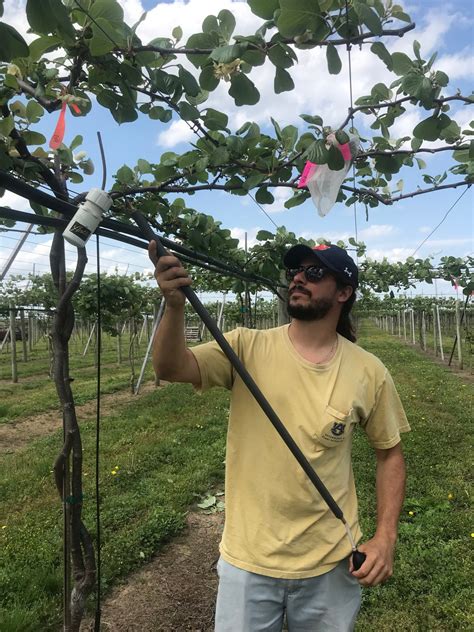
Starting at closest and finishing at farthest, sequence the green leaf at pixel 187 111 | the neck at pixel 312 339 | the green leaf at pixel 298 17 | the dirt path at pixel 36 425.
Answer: the green leaf at pixel 298 17 < the green leaf at pixel 187 111 < the neck at pixel 312 339 < the dirt path at pixel 36 425

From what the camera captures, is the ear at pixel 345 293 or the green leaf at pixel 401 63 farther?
the ear at pixel 345 293

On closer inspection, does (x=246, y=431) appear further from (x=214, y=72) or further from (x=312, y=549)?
(x=214, y=72)

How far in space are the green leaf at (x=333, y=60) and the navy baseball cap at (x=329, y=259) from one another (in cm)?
59

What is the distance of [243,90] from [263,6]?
0.25m

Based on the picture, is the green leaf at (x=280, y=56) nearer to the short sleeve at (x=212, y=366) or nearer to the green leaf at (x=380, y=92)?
the green leaf at (x=380, y=92)

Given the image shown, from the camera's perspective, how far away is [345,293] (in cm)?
186

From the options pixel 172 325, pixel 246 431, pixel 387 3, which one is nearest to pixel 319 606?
pixel 246 431

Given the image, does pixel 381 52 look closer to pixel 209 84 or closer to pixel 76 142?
pixel 209 84

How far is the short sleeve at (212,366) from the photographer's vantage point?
1.60 metres

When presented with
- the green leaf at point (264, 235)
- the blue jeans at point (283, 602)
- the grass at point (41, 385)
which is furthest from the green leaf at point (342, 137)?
the grass at point (41, 385)

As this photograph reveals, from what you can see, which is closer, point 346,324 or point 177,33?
point 177,33

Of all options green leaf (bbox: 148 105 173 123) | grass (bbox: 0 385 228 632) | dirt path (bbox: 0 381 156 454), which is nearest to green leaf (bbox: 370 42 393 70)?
green leaf (bbox: 148 105 173 123)

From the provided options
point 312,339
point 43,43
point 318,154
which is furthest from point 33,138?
point 312,339

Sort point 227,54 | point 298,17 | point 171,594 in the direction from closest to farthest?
point 298,17 < point 227,54 < point 171,594
